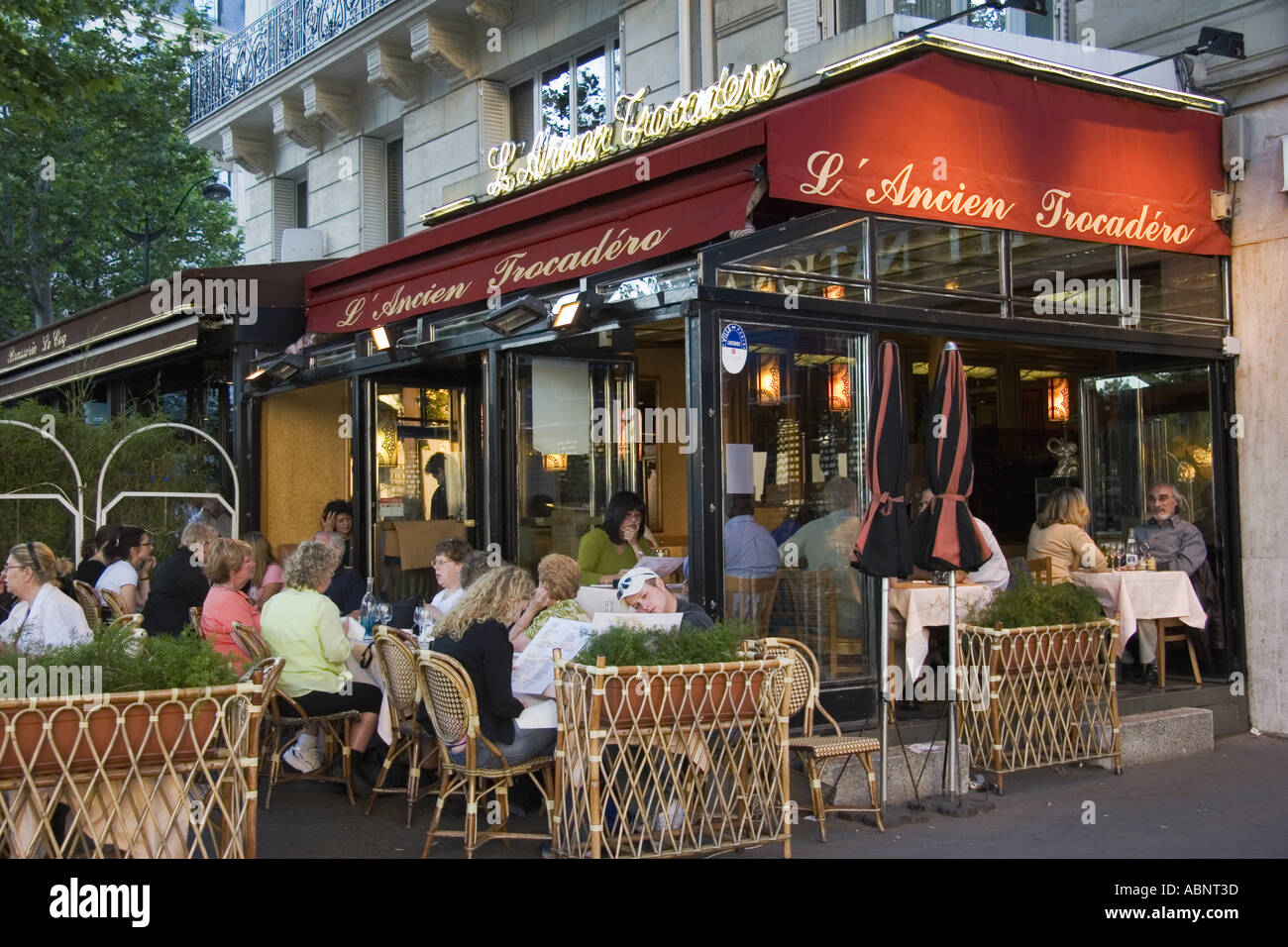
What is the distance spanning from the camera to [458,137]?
1450 cm

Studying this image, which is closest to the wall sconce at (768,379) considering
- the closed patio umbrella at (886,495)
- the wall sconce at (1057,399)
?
the closed patio umbrella at (886,495)

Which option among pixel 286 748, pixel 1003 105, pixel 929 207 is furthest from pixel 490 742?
pixel 1003 105

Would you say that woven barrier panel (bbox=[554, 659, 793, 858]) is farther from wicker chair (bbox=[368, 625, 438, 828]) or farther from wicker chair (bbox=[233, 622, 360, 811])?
wicker chair (bbox=[233, 622, 360, 811])

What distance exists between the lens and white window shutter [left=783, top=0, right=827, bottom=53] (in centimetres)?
1039

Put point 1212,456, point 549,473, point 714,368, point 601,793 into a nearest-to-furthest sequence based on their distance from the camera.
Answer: point 601,793
point 714,368
point 1212,456
point 549,473

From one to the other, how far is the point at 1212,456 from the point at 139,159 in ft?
67.6

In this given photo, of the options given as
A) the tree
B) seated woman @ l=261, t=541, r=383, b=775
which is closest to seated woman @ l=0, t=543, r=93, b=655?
seated woman @ l=261, t=541, r=383, b=775

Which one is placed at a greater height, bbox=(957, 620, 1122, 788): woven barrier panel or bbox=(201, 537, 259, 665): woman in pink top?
bbox=(201, 537, 259, 665): woman in pink top

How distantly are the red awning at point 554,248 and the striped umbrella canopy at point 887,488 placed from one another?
152 cm

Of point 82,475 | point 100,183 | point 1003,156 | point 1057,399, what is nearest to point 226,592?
point 82,475

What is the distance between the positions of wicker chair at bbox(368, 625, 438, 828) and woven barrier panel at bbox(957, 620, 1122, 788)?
3.04 metres

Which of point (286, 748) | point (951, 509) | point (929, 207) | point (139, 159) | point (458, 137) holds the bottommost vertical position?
point (286, 748)

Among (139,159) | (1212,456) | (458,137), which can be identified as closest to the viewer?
(1212,456)

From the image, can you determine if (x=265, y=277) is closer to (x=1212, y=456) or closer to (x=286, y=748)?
(x=286, y=748)
